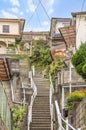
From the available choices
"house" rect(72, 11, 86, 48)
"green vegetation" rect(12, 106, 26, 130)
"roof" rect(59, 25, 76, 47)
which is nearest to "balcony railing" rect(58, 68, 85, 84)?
"green vegetation" rect(12, 106, 26, 130)

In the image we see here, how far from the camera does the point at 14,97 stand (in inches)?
1058

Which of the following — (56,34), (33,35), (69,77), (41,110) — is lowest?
(41,110)

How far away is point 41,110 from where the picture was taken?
21344 millimetres

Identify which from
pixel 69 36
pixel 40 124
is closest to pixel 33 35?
pixel 69 36

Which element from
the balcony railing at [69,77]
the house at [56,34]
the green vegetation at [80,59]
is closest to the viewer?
the green vegetation at [80,59]

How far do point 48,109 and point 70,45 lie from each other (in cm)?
1154

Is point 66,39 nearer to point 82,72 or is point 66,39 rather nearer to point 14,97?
point 14,97

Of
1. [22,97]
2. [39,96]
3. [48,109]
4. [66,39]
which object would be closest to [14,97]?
[22,97]

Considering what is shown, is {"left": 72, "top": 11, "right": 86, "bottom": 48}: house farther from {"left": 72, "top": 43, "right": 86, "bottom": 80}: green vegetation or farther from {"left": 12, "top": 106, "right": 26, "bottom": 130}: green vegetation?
{"left": 72, "top": 43, "right": 86, "bottom": 80}: green vegetation

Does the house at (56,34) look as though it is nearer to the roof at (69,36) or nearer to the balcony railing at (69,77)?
the roof at (69,36)

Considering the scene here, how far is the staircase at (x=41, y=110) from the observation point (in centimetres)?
1922

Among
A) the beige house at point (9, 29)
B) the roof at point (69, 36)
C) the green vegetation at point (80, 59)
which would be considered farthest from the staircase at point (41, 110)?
the beige house at point (9, 29)

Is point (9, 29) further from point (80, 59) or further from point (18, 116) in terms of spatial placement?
point (80, 59)

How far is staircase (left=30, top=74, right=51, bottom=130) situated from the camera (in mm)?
19219
